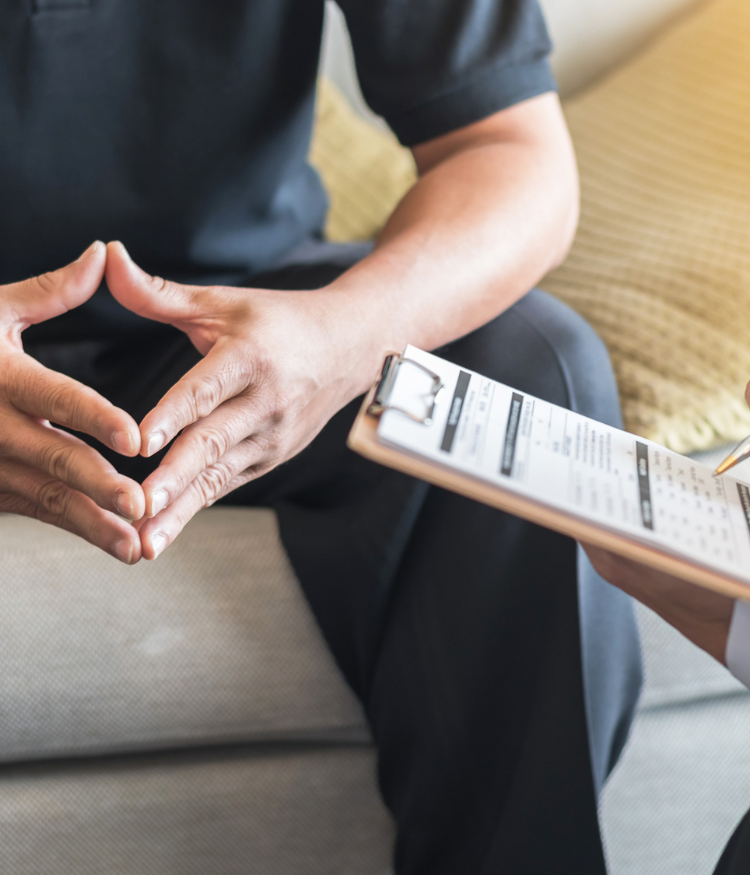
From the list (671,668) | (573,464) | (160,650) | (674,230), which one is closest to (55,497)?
(160,650)

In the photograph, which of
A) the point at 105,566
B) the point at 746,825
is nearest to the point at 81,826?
the point at 105,566

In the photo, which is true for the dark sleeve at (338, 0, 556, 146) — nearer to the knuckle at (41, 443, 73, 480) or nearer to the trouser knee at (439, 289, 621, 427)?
the trouser knee at (439, 289, 621, 427)

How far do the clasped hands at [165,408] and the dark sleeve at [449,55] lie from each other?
0.76ft

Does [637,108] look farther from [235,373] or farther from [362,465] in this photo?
[235,373]

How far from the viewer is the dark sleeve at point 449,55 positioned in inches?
22.6

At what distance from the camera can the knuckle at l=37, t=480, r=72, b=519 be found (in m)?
0.42

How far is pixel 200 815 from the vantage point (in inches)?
22.6

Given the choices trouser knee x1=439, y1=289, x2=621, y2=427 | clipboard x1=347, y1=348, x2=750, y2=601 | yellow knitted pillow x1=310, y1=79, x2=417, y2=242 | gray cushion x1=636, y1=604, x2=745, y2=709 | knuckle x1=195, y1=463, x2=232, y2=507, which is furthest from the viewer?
yellow knitted pillow x1=310, y1=79, x2=417, y2=242

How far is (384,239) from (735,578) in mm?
365

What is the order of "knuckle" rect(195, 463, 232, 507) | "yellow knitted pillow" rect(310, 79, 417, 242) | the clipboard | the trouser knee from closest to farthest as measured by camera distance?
the clipboard
"knuckle" rect(195, 463, 232, 507)
the trouser knee
"yellow knitted pillow" rect(310, 79, 417, 242)

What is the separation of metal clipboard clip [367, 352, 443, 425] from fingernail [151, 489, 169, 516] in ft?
0.39

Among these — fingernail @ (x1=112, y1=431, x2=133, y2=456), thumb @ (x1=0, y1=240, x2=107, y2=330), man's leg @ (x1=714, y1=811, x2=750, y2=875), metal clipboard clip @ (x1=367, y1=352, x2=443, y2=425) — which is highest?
metal clipboard clip @ (x1=367, y1=352, x2=443, y2=425)

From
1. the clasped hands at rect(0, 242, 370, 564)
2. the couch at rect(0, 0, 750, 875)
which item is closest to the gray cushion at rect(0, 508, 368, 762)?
the couch at rect(0, 0, 750, 875)

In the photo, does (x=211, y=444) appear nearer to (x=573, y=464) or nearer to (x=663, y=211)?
(x=573, y=464)
